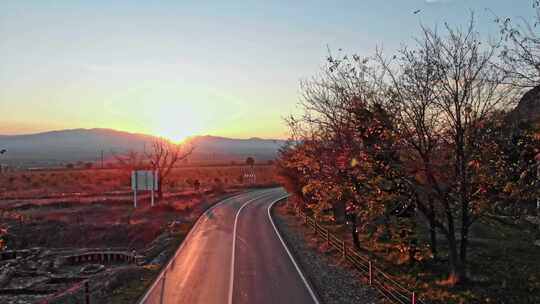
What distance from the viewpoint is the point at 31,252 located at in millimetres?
31344

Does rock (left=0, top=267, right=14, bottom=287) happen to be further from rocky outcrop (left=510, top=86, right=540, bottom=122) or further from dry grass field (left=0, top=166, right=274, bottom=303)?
rocky outcrop (left=510, top=86, right=540, bottom=122)

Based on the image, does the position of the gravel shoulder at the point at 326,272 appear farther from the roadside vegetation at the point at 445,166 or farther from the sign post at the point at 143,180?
the sign post at the point at 143,180

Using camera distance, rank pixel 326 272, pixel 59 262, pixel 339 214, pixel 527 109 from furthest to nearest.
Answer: pixel 339 214
pixel 59 262
pixel 326 272
pixel 527 109

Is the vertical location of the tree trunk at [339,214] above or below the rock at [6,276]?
above

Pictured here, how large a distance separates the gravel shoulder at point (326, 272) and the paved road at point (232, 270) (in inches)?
20.1

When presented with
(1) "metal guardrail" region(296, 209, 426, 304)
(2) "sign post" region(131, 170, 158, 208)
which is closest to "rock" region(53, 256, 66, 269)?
(1) "metal guardrail" region(296, 209, 426, 304)

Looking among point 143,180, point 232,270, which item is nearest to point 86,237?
point 143,180

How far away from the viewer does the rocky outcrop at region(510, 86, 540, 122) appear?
45.5 feet

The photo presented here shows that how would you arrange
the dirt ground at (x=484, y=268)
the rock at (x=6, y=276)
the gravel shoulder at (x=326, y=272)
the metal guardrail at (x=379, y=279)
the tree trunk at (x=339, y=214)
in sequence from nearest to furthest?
the metal guardrail at (x=379, y=279) < the dirt ground at (x=484, y=268) < the gravel shoulder at (x=326, y=272) < the rock at (x=6, y=276) < the tree trunk at (x=339, y=214)

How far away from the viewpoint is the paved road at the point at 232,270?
1714 cm

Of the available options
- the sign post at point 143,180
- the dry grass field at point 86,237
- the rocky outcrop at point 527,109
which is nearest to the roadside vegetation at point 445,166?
the rocky outcrop at point 527,109

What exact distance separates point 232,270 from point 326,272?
4186 mm

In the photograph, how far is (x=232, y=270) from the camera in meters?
21.1

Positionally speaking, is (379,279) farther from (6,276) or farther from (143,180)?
(143,180)
